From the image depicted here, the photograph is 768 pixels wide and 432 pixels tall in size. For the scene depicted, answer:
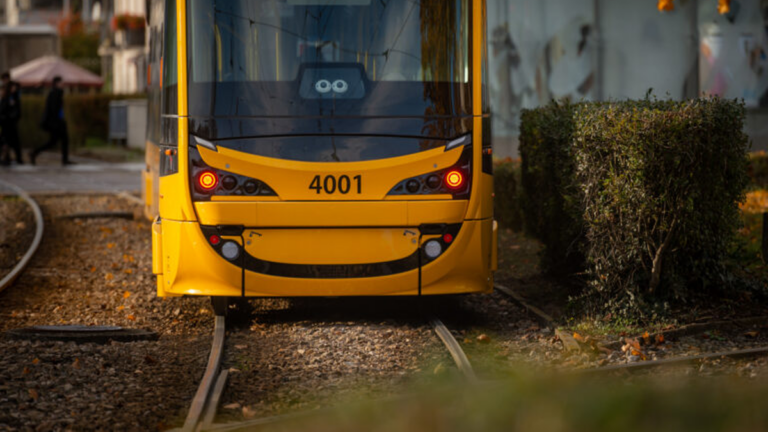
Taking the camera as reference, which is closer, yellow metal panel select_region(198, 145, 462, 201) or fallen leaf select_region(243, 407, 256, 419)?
fallen leaf select_region(243, 407, 256, 419)

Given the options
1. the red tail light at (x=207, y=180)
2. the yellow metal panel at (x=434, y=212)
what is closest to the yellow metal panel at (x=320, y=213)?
the yellow metal panel at (x=434, y=212)

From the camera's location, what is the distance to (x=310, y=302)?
9.77 m

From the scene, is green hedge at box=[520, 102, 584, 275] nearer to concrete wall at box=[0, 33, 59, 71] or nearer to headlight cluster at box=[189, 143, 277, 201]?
headlight cluster at box=[189, 143, 277, 201]

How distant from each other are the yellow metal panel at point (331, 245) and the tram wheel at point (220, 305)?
2.16ft

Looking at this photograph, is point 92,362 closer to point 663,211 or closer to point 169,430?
point 169,430

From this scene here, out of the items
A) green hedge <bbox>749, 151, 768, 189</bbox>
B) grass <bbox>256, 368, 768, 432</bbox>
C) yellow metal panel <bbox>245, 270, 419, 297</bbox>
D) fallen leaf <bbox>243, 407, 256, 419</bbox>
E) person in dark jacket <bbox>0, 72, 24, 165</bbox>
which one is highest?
person in dark jacket <bbox>0, 72, 24, 165</bbox>

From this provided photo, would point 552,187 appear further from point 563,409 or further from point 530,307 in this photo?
point 563,409

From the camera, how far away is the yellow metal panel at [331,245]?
7.93 metres

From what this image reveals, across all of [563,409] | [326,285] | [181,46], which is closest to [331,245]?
[326,285]

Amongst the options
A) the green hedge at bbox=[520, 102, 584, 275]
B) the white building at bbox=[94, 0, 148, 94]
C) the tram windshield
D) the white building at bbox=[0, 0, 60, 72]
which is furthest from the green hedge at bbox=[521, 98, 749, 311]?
the white building at bbox=[0, 0, 60, 72]

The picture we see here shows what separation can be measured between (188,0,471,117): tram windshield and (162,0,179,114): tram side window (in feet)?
0.50

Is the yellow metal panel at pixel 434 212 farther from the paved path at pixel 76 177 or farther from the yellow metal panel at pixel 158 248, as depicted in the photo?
the paved path at pixel 76 177

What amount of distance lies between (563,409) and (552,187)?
6.44 m

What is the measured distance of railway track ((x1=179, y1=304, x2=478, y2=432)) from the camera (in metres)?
5.49
